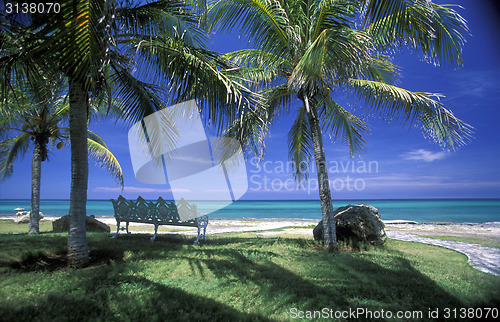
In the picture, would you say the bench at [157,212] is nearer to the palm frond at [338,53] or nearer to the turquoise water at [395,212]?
the palm frond at [338,53]

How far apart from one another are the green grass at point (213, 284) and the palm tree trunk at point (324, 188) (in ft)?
3.61

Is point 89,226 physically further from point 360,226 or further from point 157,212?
point 360,226

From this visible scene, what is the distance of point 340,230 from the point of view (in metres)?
7.73

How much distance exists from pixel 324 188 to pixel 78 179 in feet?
17.5

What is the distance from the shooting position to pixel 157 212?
24.3 ft

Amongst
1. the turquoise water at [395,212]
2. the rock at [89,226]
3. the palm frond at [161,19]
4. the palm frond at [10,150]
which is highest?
the palm frond at [161,19]

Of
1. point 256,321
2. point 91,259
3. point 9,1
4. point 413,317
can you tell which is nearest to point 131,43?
point 9,1

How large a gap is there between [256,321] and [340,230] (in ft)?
18.1

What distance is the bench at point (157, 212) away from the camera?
721 cm

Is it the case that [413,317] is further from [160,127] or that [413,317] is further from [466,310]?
[160,127]

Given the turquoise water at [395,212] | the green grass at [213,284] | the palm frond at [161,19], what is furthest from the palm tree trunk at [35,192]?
the turquoise water at [395,212]

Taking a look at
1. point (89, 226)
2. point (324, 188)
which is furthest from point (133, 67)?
point (89, 226)

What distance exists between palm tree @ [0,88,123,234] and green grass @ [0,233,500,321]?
16.4ft

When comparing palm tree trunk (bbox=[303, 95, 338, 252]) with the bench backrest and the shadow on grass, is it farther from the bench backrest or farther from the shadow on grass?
the shadow on grass
